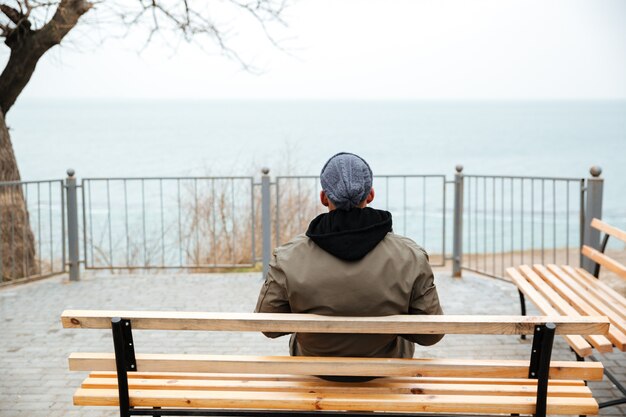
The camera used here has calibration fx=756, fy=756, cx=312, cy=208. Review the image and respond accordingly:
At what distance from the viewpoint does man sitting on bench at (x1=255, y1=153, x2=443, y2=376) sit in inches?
125

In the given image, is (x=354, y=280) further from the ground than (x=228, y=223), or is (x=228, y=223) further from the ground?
(x=354, y=280)

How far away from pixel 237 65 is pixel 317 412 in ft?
31.4

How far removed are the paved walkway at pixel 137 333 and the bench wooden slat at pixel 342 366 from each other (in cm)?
169

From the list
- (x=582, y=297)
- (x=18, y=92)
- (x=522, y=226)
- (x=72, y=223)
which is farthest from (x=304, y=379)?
(x=18, y=92)

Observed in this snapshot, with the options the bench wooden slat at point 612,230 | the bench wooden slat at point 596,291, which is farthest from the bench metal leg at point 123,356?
the bench wooden slat at point 612,230

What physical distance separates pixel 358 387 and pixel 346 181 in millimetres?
934

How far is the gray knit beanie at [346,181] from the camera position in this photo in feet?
10.7

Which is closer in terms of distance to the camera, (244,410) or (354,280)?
(354,280)

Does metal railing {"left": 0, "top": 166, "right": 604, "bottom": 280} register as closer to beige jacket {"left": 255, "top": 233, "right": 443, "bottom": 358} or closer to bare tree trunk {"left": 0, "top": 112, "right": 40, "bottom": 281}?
bare tree trunk {"left": 0, "top": 112, "right": 40, "bottom": 281}

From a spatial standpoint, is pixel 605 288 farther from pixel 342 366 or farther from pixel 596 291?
pixel 342 366

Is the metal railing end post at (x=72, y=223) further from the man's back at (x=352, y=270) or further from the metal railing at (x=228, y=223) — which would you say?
the man's back at (x=352, y=270)

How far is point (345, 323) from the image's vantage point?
316 centimetres

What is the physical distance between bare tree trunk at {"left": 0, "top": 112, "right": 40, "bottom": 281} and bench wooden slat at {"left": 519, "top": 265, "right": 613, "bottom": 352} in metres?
6.98

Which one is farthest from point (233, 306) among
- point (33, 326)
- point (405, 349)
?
point (405, 349)
